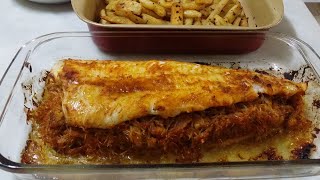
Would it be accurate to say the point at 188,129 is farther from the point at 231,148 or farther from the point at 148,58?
the point at 148,58

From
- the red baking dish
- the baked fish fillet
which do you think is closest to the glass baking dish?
the red baking dish

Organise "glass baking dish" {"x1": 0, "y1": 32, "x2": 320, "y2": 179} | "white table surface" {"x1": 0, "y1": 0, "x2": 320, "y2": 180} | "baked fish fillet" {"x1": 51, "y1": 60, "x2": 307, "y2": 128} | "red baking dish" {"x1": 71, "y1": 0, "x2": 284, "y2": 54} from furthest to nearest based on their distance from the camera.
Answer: "white table surface" {"x1": 0, "y1": 0, "x2": 320, "y2": 180}, "red baking dish" {"x1": 71, "y1": 0, "x2": 284, "y2": 54}, "baked fish fillet" {"x1": 51, "y1": 60, "x2": 307, "y2": 128}, "glass baking dish" {"x1": 0, "y1": 32, "x2": 320, "y2": 179}

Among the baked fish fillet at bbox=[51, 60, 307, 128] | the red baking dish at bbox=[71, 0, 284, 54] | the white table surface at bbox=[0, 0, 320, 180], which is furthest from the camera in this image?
the white table surface at bbox=[0, 0, 320, 180]

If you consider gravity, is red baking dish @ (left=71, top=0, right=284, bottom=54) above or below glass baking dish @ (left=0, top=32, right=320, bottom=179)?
above

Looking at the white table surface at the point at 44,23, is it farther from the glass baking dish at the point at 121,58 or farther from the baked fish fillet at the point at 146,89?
the baked fish fillet at the point at 146,89

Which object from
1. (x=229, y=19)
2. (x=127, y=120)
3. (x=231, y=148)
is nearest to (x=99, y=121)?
(x=127, y=120)

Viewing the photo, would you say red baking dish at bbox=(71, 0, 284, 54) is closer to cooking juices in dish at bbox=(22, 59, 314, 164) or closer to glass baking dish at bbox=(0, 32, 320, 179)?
glass baking dish at bbox=(0, 32, 320, 179)
